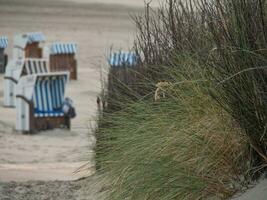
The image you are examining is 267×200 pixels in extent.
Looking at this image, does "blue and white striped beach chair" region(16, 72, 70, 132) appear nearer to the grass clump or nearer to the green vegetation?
the green vegetation

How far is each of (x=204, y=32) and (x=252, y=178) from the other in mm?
1177

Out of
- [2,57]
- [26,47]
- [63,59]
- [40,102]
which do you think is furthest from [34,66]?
[2,57]

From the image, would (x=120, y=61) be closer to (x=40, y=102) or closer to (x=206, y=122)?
(x=206, y=122)

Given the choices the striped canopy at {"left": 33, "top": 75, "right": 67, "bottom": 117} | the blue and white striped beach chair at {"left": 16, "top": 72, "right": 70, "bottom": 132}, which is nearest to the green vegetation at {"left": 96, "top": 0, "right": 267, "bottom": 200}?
the blue and white striped beach chair at {"left": 16, "top": 72, "right": 70, "bottom": 132}

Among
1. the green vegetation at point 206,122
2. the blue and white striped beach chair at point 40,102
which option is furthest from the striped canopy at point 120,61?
the blue and white striped beach chair at point 40,102

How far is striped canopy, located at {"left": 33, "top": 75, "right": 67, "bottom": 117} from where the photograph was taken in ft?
53.5

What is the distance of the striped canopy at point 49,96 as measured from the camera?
1630cm

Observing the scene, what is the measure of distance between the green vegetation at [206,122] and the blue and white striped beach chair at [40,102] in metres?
10.6

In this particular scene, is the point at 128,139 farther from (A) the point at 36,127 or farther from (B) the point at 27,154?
(A) the point at 36,127

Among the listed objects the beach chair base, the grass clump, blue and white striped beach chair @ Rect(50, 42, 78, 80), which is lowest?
the beach chair base

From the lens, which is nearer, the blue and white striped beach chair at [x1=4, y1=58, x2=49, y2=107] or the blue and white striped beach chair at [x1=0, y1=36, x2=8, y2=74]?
the blue and white striped beach chair at [x1=4, y1=58, x2=49, y2=107]

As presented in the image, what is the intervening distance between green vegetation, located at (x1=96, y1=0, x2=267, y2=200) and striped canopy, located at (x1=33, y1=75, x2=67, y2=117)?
11.1 metres

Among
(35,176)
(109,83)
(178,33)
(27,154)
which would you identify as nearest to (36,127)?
(27,154)

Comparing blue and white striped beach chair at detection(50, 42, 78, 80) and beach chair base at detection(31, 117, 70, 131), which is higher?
blue and white striped beach chair at detection(50, 42, 78, 80)
